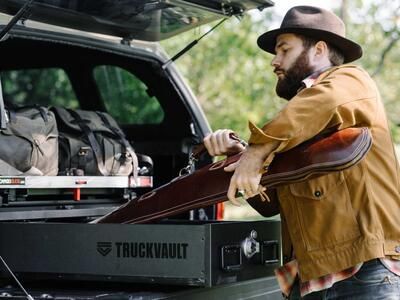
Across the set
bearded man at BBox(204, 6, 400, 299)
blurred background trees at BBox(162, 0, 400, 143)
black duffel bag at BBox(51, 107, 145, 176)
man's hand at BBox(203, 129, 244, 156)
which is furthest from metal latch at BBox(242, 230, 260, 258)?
blurred background trees at BBox(162, 0, 400, 143)

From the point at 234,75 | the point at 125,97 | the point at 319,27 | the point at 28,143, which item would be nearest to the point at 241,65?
the point at 234,75

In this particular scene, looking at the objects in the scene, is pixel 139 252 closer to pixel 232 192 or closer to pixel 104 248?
pixel 104 248

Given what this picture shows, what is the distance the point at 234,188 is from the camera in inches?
116

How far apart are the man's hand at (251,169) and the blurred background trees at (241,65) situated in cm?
876

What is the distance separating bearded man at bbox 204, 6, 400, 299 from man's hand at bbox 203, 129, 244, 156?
20 cm

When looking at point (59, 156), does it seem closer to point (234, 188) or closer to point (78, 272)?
point (78, 272)

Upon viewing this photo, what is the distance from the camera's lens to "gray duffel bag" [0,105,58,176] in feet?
11.9

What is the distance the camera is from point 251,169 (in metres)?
2.88

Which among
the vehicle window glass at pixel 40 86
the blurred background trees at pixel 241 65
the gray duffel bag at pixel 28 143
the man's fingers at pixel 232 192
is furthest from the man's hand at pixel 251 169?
the blurred background trees at pixel 241 65

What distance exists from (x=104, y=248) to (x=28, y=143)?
0.82m

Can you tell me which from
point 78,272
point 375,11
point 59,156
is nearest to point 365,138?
point 78,272

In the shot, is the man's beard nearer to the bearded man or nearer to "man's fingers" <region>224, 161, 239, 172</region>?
the bearded man

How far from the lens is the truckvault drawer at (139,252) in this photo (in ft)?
9.96

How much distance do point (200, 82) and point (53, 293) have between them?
9.61m
